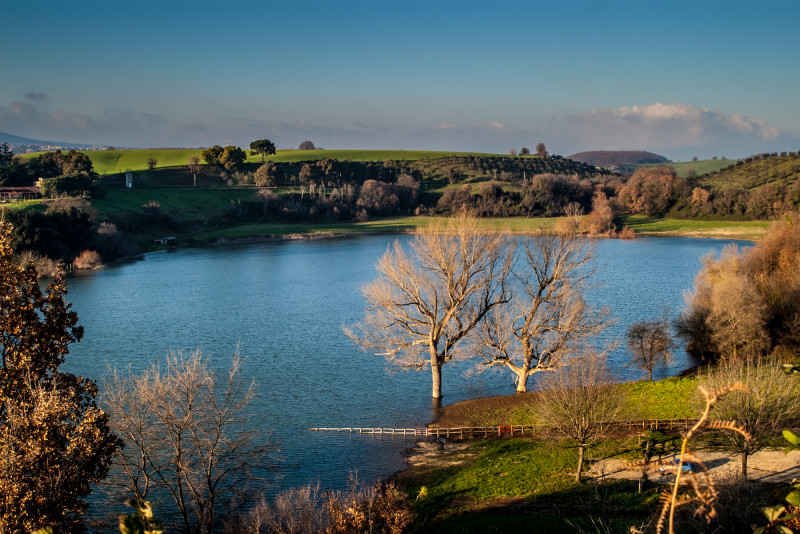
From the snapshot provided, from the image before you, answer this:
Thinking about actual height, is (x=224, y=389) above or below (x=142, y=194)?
below

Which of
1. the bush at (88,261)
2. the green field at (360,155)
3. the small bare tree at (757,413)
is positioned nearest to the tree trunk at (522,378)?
the small bare tree at (757,413)

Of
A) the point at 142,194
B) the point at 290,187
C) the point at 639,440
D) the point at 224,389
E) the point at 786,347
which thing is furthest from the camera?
the point at 290,187

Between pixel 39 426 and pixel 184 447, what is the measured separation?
Result: 1246 centimetres

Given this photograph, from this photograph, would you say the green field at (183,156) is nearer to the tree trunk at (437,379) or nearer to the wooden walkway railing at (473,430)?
the tree trunk at (437,379)

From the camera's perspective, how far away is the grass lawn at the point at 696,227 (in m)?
105

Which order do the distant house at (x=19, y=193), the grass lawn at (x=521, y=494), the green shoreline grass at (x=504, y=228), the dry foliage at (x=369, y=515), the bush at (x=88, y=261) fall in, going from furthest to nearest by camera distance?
the green shoreline grass at (x=504, y=228) < the distant house at (x=19, y=193) < the bush at (x=88, y=261) < the grass lawn at (x=521, y=494) < the dry foliage at (x=369, y=515)

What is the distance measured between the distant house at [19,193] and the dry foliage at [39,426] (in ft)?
301

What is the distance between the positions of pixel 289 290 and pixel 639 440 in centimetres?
4127

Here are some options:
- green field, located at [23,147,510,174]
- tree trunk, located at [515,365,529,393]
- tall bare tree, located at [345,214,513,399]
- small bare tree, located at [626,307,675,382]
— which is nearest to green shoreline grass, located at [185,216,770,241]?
green field, located at [23,147,510,174]

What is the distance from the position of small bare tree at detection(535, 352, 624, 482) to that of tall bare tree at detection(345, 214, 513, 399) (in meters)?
8.04

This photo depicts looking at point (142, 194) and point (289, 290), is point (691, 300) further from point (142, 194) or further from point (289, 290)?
point (142, 194)

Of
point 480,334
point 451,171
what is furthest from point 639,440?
point 451,171

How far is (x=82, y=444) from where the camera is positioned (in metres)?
16.6

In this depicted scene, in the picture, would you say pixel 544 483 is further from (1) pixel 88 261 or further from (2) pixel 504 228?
(2) pixel 504 228
